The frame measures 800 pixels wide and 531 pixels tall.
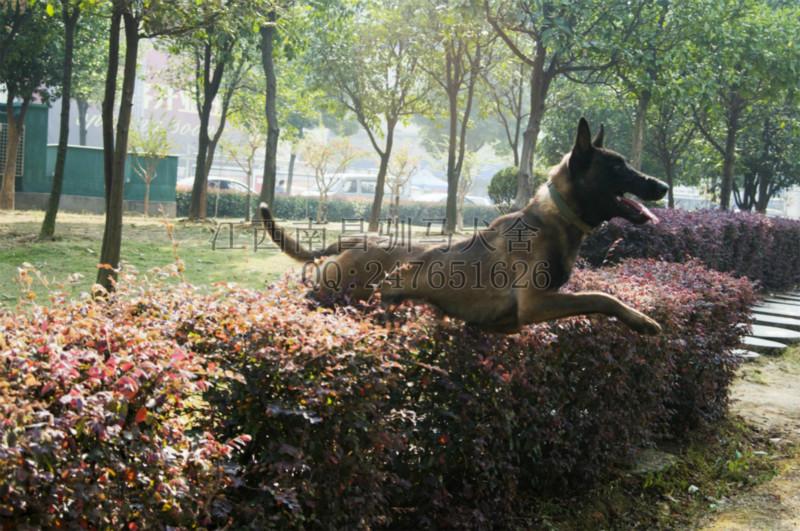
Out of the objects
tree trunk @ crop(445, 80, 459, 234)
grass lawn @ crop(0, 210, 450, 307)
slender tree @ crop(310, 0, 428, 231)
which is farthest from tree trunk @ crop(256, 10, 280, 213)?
tree trunk @ crop(445, 80, 459, 234)

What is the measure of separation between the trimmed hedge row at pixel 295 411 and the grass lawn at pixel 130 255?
16.8 ft

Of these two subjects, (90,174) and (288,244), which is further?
(90,174)

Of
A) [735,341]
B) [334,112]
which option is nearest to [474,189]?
[334,112]

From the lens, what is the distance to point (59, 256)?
1241cm

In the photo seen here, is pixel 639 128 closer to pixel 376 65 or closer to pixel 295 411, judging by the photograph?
pixel 376 65

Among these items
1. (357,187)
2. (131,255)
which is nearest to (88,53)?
(131,255)

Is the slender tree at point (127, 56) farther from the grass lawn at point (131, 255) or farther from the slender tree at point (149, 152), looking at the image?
the slender tree at point (149, 152)

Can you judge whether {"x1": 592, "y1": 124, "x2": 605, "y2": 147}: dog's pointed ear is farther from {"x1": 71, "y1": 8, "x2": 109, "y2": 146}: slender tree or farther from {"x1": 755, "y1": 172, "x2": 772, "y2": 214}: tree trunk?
{"x1": 755, "y1": 172, "x2": 772, "y2": 214}: tree trunk

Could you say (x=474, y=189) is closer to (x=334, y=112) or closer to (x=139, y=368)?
(x=334, y=112)

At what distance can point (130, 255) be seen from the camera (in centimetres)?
1319

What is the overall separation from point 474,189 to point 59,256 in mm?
88509

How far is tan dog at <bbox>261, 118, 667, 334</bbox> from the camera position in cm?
463

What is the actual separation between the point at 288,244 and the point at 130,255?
8.81 m

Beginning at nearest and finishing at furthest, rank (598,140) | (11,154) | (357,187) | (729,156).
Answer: (598,140) < (729,156) < (11,154) < (357,187)
